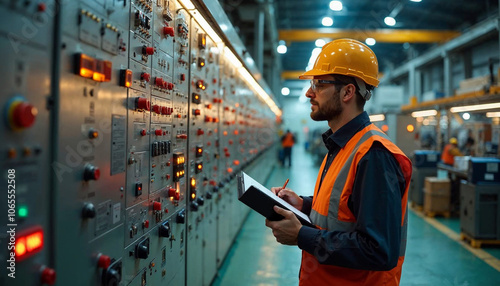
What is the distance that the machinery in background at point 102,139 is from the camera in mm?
1114

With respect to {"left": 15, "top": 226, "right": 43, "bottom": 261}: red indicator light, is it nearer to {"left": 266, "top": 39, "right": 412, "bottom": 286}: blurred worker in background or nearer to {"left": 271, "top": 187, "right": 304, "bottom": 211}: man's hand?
{"left": 266, "top": 39, "right": 412, "bottom": 286}: blurred worker in background

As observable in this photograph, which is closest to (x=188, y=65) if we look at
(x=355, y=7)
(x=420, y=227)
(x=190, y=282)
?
(x=190, y=282)

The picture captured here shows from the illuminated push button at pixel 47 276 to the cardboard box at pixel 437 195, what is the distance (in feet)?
23.5

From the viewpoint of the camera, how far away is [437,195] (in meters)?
6.95

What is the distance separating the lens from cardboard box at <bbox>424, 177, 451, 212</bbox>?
22.5ft

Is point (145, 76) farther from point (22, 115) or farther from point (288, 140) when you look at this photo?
point (288, 140)

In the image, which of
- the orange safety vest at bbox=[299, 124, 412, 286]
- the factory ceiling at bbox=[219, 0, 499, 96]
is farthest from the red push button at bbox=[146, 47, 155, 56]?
the factory ceiling at bbox=[219, 0, 499, 96]

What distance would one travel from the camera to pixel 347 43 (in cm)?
182

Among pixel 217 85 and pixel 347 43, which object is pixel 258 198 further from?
pixel 217 85

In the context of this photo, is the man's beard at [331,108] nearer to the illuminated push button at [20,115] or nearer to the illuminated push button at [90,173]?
the illuminated push button at [90,173]

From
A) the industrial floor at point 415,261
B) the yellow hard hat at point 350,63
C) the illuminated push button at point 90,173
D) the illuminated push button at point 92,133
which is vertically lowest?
the industrial floor at point 415,261

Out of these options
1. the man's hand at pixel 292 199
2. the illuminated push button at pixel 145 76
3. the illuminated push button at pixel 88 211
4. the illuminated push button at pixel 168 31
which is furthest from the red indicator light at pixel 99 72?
the man's hand at pixel 292 199

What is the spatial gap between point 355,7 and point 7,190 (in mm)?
13499

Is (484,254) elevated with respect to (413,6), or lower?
lower
